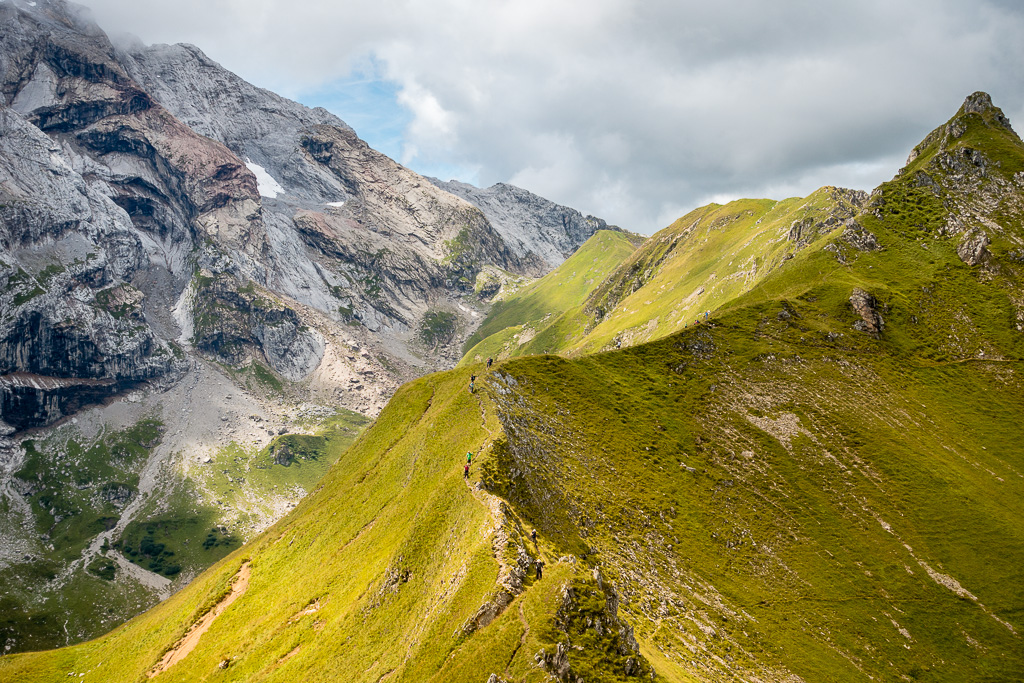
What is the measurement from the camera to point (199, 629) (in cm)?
8044

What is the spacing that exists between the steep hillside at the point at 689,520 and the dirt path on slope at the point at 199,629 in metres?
0.69

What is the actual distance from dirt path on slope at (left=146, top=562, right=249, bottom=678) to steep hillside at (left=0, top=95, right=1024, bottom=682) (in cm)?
69

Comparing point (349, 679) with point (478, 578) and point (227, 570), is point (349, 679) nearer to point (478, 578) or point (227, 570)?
point (478, 578)

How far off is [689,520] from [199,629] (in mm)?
73225

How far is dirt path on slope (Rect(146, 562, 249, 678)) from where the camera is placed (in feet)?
242

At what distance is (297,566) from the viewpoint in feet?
268

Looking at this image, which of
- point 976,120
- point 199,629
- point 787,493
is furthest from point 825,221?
point 199,629

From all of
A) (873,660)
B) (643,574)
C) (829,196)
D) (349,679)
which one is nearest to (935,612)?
(873,660)

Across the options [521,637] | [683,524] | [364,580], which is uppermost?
[683,524]

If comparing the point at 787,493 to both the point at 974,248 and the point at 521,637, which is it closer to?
the point at 521,637

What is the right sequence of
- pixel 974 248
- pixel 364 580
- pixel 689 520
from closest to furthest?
pixel 364 580 < pixel 689 520 < pixel 974 248

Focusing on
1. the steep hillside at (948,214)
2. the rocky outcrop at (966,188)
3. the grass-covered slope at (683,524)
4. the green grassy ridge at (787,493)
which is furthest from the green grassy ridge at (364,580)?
the rocky outcrop at (966,188)

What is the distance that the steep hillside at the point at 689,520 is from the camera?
49.0 meters

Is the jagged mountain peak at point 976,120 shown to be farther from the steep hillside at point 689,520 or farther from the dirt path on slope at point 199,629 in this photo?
the dirt path on slope at point 199,629
